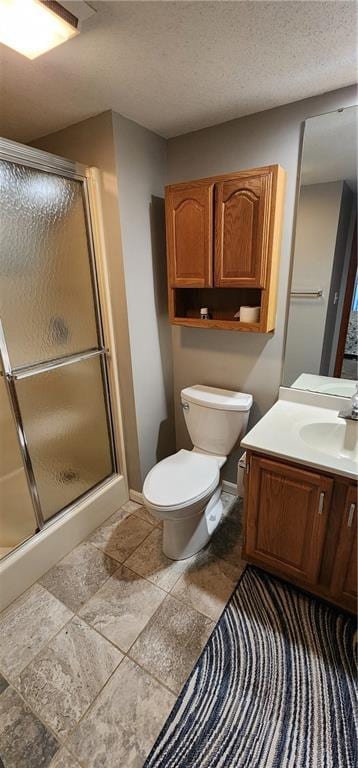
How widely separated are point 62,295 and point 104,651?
161 centimetres

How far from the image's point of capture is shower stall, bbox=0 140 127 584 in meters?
1.43

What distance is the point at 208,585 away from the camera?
159 centimetres

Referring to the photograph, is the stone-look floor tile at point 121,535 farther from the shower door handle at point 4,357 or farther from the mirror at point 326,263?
the mirror at point 326,263

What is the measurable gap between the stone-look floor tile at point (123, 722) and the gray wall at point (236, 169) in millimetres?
1233

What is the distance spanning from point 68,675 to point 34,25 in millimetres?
2199

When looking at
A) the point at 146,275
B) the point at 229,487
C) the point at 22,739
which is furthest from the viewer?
the point at 229,487

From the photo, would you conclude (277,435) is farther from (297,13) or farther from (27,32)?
(27,32)

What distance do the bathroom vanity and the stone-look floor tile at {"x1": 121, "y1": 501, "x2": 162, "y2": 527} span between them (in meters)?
0.63

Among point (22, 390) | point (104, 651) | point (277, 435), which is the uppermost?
point (22, 390)

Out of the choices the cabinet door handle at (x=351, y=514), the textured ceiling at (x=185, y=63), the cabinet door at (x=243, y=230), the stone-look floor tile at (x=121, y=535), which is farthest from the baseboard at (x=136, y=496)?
the textured ceiling at (x=185, y=63)

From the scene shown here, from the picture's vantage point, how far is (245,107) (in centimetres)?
150

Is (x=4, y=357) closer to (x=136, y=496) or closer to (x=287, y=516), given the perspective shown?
(x=136, y=496)

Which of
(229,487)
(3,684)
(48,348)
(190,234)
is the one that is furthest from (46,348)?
(229,487)

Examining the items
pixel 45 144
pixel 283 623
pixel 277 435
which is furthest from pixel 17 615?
pixel 45 144
